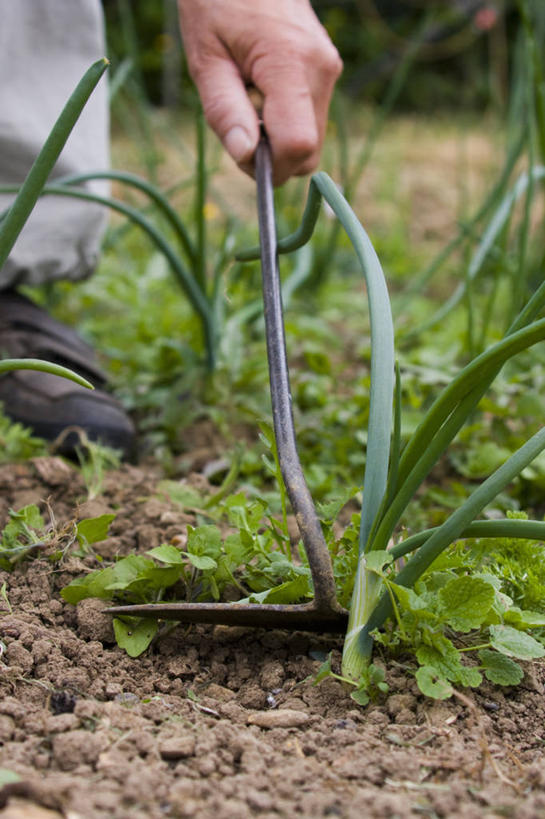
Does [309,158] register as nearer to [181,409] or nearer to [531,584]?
[181,409]

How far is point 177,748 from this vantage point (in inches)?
26.5

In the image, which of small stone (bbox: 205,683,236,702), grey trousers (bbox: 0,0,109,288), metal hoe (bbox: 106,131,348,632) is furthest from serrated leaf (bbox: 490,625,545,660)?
grey trousers (bbox: 0,0,109,288)

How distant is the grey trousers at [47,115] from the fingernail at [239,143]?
588 mm

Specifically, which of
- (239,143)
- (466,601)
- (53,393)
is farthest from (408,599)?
(53,393)

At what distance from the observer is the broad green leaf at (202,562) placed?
0.86m

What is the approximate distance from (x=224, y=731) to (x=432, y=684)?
205 millimetres

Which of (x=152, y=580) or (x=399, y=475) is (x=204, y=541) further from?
(x=399, y=475)

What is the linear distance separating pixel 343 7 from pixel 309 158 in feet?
19.5

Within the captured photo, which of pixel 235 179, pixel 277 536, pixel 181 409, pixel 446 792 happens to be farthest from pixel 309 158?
pixel 235 179

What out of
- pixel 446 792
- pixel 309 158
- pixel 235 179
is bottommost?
pixel 235 179

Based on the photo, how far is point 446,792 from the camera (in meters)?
0.63

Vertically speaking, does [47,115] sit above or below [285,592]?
above

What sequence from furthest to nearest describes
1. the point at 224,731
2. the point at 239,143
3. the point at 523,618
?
the point at 239,143 < the point at 523,618 < the point at 224,731

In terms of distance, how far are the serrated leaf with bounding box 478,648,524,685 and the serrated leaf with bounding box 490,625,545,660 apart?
0.04ft
